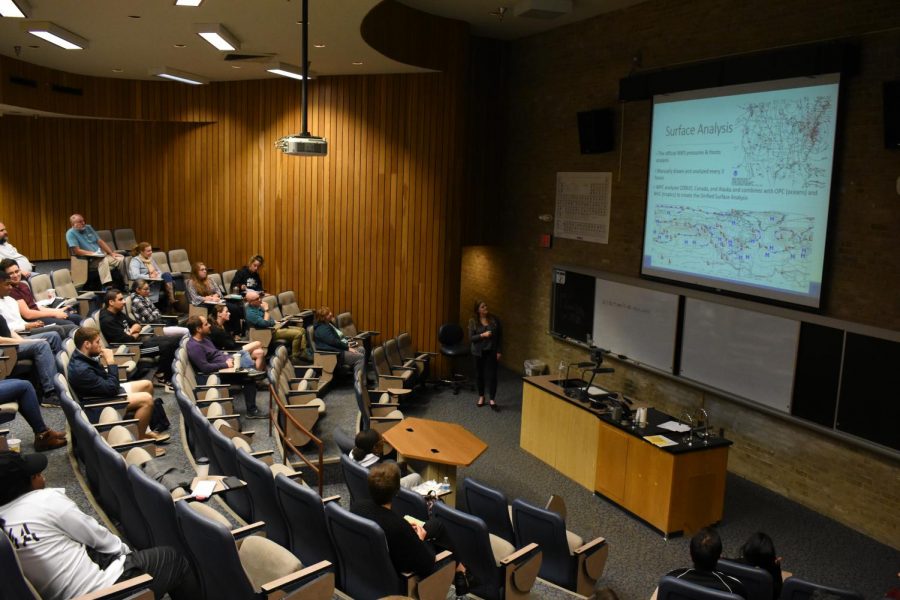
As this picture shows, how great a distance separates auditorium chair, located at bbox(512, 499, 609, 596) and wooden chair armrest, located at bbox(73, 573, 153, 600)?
2.38 meters

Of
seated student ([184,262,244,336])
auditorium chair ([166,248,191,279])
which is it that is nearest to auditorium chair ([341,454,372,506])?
seated student ([184,262,244,336])

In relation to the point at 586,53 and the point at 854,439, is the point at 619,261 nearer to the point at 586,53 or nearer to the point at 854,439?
the point at 586,53

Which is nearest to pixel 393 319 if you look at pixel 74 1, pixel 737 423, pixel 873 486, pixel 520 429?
pixel 520 429

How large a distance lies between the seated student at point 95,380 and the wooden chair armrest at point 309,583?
289 cm

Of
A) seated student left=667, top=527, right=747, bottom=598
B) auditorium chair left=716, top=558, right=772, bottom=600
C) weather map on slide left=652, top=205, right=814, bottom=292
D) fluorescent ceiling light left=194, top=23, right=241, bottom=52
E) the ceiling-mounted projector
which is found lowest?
auditorium chair left=716, top=558, right=772, bottom=600

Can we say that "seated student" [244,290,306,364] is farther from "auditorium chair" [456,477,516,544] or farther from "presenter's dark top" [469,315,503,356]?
"auditorium chair" [456,477,516,544]

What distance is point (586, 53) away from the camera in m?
9.52

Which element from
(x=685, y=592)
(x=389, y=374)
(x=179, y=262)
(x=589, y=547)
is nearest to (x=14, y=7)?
(x=389, y=374)

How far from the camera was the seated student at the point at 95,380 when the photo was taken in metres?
6.20

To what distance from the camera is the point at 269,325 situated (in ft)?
31.3

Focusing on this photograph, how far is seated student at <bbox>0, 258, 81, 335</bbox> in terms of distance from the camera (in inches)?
309

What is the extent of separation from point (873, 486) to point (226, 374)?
19.5 ft

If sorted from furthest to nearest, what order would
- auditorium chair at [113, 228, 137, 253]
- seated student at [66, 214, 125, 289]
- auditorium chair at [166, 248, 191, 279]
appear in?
auditorium chair at [113, 228, 137, 253], auditorium chair at [166, 248, 191, 279], seated student at [66, 214, 125, 289]

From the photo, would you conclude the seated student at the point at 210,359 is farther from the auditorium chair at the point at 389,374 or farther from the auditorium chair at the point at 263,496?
the auditorium chair at the point at 263,496
